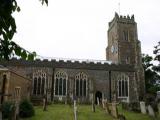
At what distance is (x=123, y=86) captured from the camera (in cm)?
3503

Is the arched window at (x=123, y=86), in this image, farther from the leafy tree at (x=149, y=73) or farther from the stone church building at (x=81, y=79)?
the leafy tree at (x=149, y=73)

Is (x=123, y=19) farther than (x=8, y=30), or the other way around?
(x=123, y=19)

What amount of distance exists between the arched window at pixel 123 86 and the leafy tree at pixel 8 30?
32109 mm

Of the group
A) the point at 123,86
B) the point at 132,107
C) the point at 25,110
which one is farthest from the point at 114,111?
the point at 123,86

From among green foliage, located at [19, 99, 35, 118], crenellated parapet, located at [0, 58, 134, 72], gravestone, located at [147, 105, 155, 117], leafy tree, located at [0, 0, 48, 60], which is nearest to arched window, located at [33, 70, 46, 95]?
crenellated parapet, located at [0, 58, 134, 72]

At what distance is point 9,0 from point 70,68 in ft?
101

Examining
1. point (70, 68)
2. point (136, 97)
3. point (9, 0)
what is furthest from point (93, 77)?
point (9, 0)

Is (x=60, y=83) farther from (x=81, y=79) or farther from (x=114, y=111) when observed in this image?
(x=114, y=111)

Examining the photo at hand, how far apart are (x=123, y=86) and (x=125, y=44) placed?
31.3 ft

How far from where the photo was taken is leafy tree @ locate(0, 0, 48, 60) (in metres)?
3.01

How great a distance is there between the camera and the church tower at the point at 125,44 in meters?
39.8

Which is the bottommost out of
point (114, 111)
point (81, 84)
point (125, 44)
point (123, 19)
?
point (114, 111)

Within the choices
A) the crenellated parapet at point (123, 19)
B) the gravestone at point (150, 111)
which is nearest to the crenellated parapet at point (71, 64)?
the crenellated parapet at point (123, 19)

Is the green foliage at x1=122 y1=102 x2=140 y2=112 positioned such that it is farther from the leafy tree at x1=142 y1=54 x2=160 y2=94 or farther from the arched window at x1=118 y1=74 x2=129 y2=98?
the leafy tree at x1=142 y1=54 x2=160 y2=94
